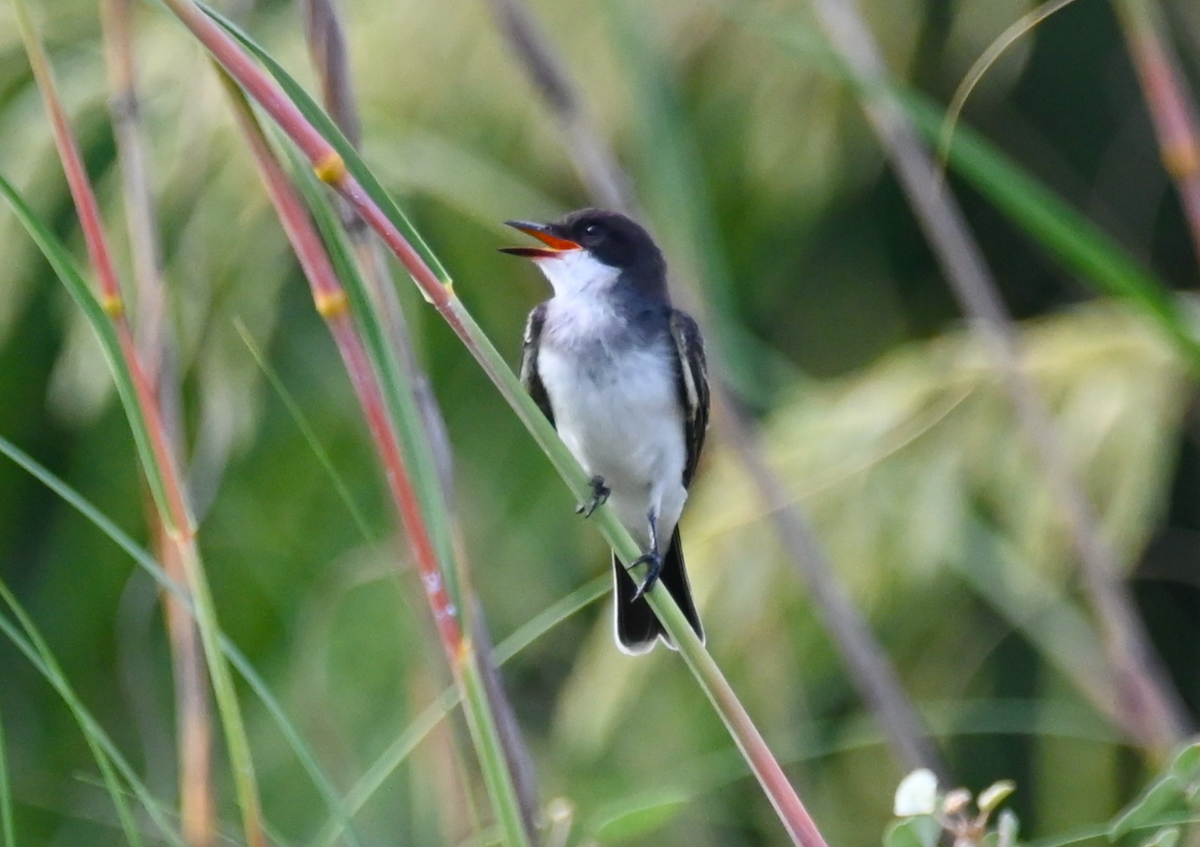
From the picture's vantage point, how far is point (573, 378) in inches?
70.1

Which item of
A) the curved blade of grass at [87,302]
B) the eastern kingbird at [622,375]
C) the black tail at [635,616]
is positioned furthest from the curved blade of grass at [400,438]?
the eastern kingbird at [622,375]

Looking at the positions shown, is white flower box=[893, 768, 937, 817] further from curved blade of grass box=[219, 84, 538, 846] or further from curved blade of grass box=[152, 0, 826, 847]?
curved blade of grass box=[219, 84, 538, 846]

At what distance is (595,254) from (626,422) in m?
0.21

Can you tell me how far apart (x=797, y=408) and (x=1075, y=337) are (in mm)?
358

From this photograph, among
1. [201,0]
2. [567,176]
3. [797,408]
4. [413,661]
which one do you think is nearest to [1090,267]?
[201,0]

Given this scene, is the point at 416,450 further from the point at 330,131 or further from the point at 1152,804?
the point at 1152,804

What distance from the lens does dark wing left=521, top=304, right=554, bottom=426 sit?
6.06 feet

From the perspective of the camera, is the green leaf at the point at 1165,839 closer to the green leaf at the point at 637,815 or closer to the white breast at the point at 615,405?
the green leaf at the point at 637,815

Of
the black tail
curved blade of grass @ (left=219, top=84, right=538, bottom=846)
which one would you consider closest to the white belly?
the black tail

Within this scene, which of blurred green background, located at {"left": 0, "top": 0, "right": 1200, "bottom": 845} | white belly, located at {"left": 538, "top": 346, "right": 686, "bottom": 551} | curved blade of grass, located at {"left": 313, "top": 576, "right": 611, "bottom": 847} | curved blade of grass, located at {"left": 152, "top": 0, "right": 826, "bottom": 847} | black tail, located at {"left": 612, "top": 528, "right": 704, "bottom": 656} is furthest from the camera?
blurred green background, located at {"left": 0, "top": 0, "right": 1200, "bottom": 845}

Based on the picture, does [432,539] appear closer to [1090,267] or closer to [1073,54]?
[1090,267]

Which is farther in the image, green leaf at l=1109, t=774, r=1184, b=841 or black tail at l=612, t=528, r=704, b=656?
black tail at l=612, t=528, r=704, b=656

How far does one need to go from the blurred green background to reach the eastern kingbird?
0.13m

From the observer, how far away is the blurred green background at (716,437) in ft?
6.49
